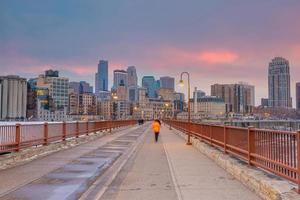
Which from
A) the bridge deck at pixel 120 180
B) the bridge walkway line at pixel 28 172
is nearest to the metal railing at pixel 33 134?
the bridge walkway line at pixel 28 172

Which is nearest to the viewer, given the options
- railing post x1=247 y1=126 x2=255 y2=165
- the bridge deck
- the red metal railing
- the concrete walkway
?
the red metal railing

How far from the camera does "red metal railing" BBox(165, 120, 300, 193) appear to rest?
8953mm

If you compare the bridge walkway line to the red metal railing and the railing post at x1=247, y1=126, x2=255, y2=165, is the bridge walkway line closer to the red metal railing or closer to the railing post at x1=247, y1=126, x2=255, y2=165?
the red metal railing

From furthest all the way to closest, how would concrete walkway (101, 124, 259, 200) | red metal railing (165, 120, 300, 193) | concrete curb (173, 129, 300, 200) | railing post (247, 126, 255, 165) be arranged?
railing post (247, 126, 255, 165), concrete walkway (101, 124, 259, 200), red metal railing (165, 120, 300, 193), concrete curb (173, 129, 300, 200)

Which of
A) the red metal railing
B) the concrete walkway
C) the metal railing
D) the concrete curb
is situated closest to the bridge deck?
the concrete walkway

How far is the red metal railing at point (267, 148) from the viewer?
29.4 feet

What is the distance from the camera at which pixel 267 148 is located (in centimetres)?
1076

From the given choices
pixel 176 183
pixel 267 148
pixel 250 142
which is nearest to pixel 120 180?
pixel 176 183

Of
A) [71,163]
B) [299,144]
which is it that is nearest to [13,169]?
[71,163]

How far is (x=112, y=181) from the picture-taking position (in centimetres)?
1210

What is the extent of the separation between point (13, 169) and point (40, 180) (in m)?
2.89

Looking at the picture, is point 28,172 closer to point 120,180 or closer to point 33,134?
point 120,180

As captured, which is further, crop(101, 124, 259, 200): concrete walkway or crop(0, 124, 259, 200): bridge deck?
crop(0, 124, 259, 200): bridge deck

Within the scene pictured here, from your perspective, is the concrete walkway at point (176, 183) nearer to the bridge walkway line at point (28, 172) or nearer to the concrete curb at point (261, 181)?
the concrete curb at point (261, 181)
